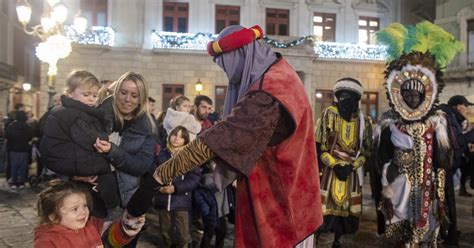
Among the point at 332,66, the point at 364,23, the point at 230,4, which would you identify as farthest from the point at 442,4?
the point at 230,4

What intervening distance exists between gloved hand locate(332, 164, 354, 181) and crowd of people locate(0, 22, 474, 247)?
0.02m

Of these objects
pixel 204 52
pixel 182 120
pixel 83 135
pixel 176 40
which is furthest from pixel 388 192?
pixel 176 40

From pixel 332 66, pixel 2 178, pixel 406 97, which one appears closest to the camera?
pixel 406 97

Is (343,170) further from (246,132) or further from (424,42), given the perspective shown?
(246,132)

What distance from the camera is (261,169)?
7.09ft

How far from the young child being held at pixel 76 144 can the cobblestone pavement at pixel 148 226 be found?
2.70 m

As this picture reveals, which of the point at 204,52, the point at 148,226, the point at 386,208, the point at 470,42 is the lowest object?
the point at 148,226

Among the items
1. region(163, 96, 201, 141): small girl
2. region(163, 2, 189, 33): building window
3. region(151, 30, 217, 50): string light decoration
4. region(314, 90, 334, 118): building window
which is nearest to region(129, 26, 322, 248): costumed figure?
region(163, 96, 201, 141): small girl

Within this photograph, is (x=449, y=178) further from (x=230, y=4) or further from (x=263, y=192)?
(x=230, y=4)

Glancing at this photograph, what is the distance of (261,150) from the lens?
78.6 inches

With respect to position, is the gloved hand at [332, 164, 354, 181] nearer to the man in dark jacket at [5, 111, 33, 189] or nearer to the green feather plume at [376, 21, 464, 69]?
the green feather plume at [376, 21, 464, 69]

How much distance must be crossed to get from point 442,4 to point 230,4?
445 inches

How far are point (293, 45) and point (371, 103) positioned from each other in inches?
215

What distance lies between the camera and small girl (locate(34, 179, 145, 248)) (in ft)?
7.57
